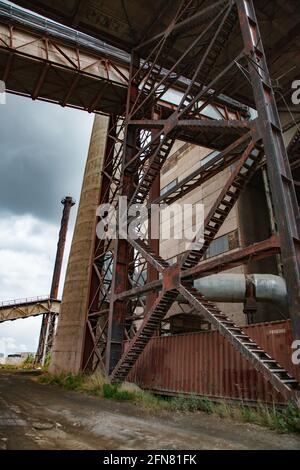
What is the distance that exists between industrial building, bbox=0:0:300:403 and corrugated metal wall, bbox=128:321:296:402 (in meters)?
0.03

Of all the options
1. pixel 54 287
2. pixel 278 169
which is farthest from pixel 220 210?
pixel 54 287

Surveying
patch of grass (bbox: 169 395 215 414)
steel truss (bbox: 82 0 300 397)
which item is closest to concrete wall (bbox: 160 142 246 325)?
steel truss (bbox: 82 0 300 397)

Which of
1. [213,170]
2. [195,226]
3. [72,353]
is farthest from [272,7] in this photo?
[72,353]

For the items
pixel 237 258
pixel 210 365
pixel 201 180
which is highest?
pixel 201 180

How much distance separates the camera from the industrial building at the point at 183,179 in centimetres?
721

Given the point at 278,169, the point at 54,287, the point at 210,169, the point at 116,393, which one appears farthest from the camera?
the point at 54,287

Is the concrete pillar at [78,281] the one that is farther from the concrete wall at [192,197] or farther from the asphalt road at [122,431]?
the asphalt road at [122,431]

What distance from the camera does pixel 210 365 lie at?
27.0ft

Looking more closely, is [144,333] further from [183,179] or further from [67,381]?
[183,179]

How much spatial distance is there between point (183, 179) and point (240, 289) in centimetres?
505

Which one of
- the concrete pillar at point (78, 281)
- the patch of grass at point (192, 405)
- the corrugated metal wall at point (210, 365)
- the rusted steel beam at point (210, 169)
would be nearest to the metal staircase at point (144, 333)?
the corrugated metal wall at point (210, 365)

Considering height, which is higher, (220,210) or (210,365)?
(220,210)

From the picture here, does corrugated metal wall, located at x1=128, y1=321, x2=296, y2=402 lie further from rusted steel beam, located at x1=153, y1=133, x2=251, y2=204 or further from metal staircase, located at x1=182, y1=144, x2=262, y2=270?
rusted steel beam, located at x1=153, y1=133, x2=251, y2=204
